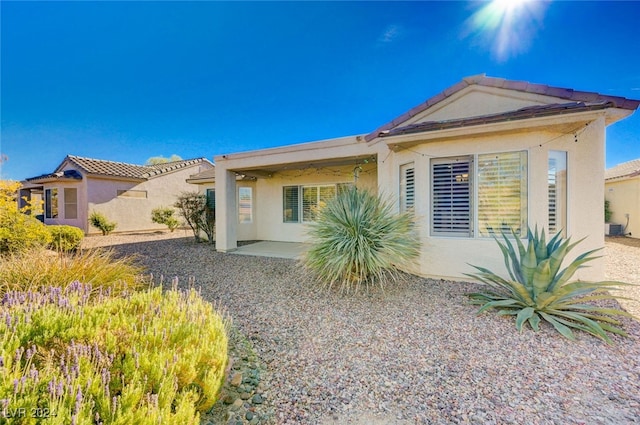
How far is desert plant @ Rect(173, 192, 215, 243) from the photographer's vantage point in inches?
556

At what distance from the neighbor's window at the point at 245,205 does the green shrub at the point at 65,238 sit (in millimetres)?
6795

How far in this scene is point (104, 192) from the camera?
1906 centimetres

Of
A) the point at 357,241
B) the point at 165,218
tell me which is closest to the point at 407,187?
the point at 357,241

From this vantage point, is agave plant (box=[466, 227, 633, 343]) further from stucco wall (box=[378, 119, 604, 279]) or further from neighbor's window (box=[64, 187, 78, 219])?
neighbor's window (box=[64, 187, 78, 219])

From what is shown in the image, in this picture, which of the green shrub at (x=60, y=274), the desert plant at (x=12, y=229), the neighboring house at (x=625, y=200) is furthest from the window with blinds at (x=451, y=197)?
the neighboring house at (x=625, y=200)

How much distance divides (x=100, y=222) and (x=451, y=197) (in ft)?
68.5

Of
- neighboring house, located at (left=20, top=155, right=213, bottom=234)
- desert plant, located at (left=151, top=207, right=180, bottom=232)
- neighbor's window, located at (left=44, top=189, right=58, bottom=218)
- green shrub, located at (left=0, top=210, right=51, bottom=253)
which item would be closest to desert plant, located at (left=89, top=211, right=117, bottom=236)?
neighboring house, located at (left=20, top=155, right=213, bottom=234)

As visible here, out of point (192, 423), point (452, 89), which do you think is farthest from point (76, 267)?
point (452, 89)

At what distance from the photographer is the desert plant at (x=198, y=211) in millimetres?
14128

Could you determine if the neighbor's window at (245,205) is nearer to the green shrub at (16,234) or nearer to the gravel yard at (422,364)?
the green shrub at (16,234)

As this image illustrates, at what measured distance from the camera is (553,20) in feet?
29.2

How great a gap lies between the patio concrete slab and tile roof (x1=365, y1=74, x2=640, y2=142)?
5.59 meters

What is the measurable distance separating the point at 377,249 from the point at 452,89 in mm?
4889

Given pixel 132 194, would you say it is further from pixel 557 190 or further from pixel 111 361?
pixel 557 190
